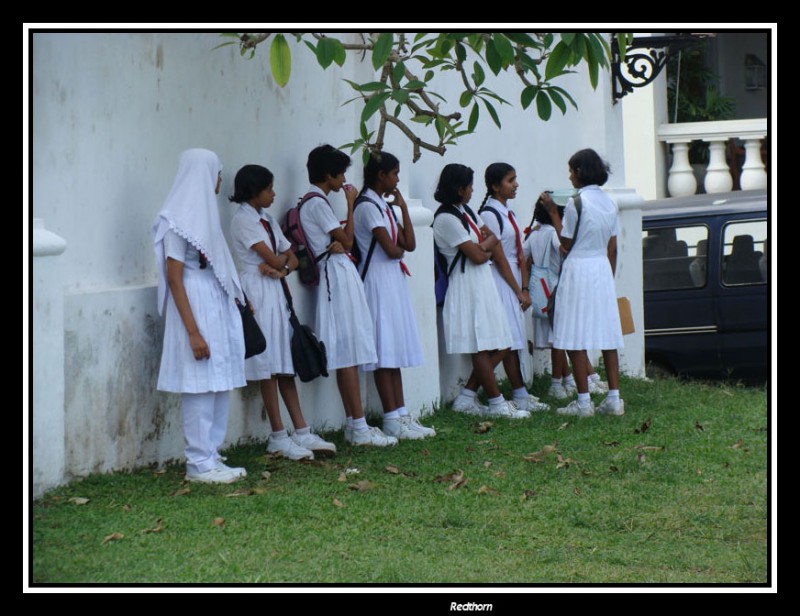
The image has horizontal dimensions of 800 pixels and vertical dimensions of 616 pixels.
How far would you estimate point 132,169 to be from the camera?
7.18 metres

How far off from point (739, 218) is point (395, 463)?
5.09 m

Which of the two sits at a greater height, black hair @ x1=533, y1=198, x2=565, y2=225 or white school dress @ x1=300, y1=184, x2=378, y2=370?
black hair @ x1=533, y1=198, x2=565, y2=225

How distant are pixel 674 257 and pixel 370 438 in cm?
477

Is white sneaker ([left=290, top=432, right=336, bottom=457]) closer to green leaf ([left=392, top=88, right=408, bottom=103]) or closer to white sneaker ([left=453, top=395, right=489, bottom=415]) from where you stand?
white sneaker ([left=453, top=395, right=489, bottom=415])

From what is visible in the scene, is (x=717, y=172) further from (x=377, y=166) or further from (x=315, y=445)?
(x=315, y=445)

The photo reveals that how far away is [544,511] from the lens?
21.5 ft

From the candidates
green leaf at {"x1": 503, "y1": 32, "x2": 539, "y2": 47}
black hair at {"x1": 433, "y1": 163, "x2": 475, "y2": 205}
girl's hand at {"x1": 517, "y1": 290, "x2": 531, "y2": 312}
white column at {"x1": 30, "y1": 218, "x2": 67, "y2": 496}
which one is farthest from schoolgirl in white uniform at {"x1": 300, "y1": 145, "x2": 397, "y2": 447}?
green leaf at {"x1": 503, "y1": 32, "x2": 539, "y2": 47}

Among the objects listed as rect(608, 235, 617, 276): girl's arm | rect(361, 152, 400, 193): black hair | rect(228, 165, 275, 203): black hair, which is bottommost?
rect(608, 235, 617, 276): girl's arm

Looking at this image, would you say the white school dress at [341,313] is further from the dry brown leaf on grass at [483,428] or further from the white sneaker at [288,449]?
the dry brown leaf on grass at [483,428]

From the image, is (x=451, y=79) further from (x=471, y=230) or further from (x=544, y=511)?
(x=544, y=511)

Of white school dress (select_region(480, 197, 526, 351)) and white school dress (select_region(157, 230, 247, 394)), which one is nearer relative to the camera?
white school dress (select_region(157, 230, 247, 394))

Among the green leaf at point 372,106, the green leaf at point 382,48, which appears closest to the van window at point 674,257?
the green leaf at point 372,106

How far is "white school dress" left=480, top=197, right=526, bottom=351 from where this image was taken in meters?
9.81
